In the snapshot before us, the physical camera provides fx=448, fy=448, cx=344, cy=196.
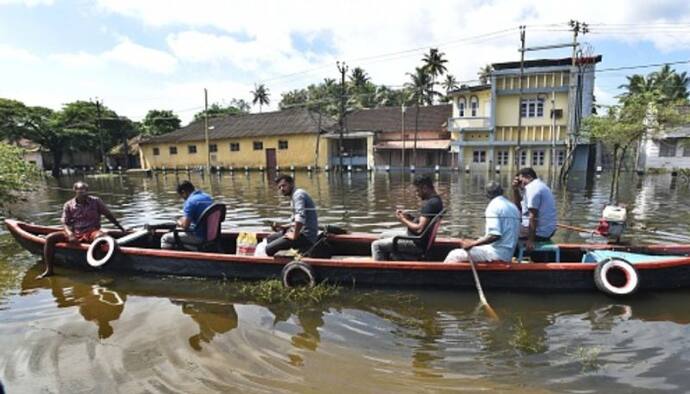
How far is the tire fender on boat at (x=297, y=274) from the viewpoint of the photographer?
625 cm

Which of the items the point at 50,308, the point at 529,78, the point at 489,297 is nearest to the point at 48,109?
the point at 529,78

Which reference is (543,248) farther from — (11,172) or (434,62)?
(434,62)

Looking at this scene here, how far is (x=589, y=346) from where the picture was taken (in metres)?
4.68

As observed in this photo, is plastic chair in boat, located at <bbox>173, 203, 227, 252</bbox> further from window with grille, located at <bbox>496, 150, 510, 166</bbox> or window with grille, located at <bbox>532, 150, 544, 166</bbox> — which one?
window with grille, located at <bbox>532, 150, 544, 166</bbox>

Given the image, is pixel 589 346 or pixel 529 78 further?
pixel 529 78

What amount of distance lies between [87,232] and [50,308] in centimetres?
194

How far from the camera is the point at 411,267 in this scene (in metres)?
6.17

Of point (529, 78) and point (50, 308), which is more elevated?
point (529, 78)

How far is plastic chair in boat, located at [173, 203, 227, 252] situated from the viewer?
7.01 m

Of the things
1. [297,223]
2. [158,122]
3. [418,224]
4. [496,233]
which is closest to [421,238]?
[418,224]

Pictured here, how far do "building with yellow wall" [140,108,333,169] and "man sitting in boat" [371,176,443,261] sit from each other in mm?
33508

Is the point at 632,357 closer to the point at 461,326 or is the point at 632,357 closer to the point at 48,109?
the point at 461,326

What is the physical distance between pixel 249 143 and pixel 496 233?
131 ft

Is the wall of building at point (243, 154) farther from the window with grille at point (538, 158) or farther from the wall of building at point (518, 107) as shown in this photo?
the window with grille at point (538, 158)
